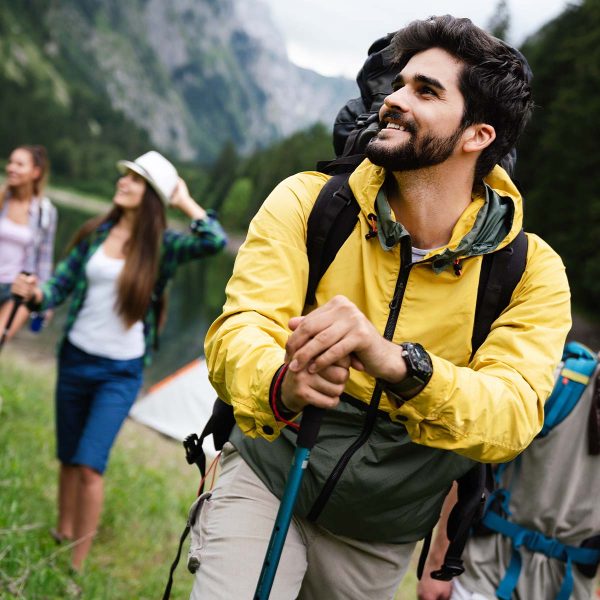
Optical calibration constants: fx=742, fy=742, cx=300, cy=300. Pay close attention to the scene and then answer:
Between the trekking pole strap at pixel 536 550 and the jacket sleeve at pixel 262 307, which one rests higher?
the jacket sleeve at pixel 262 307

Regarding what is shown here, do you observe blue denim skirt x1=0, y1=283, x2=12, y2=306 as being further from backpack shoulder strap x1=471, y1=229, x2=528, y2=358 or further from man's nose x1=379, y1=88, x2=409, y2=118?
backpack shoulder strap x1=471, y1=229, x2=528, y2=358

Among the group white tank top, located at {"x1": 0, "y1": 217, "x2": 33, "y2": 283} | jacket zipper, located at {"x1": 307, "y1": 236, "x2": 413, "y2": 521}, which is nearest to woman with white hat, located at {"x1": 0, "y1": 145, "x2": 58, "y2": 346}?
white tank top, located at {"x1": 0, "y1": 217, "x2": 33, "y2": 283}

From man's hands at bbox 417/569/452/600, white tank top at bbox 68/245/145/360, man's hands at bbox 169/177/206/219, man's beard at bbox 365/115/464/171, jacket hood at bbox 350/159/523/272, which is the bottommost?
man's hands at bbox 417/569/452/600

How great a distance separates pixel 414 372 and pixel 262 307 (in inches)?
21.9

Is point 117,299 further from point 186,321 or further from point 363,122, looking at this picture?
point 186,321

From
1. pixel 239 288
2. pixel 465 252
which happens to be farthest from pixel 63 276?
pixel 465 252

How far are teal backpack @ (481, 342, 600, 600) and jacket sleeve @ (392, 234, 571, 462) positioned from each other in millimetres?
961

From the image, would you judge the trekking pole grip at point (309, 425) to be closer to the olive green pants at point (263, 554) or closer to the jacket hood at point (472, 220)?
the olive green pants at point (263, 554)

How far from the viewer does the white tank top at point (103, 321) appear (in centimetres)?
509

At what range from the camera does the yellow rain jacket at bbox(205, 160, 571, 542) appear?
2281 mm

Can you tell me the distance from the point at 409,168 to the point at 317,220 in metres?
0.36

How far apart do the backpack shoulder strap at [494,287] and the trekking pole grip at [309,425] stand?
77cm

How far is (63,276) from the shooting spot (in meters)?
5.29

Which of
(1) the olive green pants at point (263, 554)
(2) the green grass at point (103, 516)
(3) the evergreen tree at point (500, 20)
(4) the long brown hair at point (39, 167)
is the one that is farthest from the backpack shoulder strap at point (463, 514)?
(3) the evergreen tree at point (500, 20)
